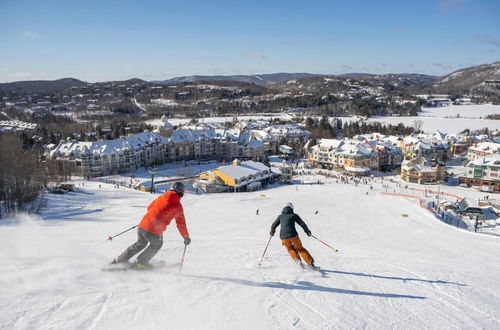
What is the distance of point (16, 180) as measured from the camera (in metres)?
23.3

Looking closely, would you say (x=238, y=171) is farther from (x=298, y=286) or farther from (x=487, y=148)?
(x=487, y=148)

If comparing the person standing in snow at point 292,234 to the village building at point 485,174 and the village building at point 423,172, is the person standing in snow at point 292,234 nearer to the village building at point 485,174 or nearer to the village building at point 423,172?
the village building at point 423,172

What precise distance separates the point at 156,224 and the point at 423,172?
4352 centimetres

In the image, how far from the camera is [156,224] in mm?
6180

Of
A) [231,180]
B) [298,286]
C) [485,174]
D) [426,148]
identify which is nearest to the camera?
[298,286]

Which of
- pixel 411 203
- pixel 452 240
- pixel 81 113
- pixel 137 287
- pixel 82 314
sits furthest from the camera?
pixel 81 113

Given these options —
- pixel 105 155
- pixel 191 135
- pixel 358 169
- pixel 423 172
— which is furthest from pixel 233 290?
pixel 191 135

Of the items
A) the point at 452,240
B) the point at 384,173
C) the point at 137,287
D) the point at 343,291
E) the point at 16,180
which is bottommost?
the point at 384,173

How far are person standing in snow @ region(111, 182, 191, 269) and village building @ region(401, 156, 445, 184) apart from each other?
4319cm

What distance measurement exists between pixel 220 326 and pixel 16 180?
24.4 metres

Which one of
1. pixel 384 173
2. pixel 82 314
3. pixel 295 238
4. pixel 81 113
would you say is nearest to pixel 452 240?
pixel 295 238

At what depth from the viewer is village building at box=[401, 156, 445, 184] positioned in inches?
1689

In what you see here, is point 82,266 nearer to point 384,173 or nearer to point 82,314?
point 82,314

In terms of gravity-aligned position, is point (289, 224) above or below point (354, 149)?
above
